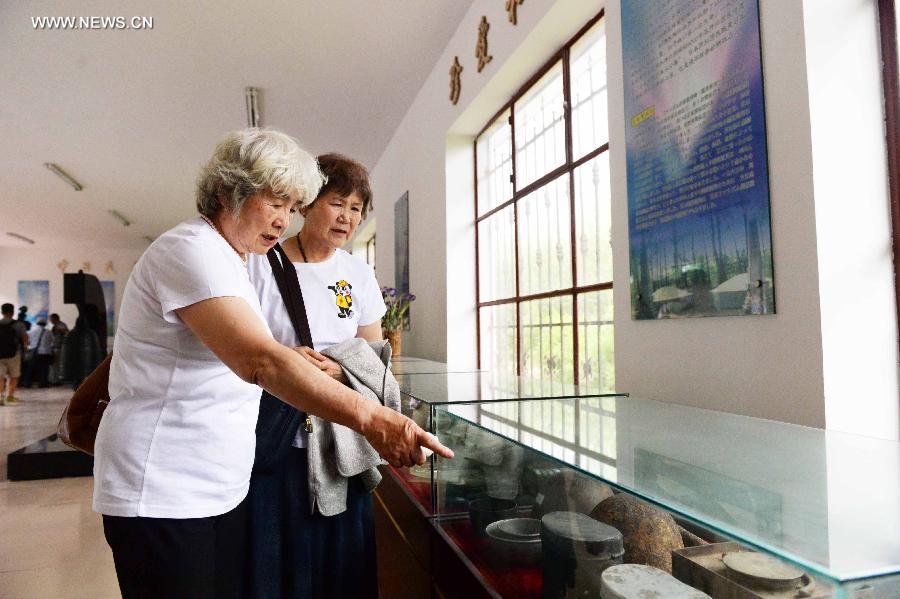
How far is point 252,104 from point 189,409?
5369mm

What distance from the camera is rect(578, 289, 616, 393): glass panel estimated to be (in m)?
2.88

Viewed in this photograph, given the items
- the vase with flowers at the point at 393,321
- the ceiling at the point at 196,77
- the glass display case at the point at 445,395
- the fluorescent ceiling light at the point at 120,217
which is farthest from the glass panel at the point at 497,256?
the fluorescent ceiling light at the point at 120,217

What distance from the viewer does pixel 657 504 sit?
0.78 m

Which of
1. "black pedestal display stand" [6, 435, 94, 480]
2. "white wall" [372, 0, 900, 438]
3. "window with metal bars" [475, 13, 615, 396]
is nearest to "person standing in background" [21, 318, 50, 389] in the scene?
"black pedestal display stand" [6, 435, 94, 480]

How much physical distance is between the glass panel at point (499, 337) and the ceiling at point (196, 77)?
7.16 ft

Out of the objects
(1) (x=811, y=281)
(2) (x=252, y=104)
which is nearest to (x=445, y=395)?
(1) (x=811, y=281)

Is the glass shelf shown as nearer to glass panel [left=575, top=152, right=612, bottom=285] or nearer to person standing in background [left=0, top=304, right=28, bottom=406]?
glass panel [left=575, top=152, right=612, bottom=285]

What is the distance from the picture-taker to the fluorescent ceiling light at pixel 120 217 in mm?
11195

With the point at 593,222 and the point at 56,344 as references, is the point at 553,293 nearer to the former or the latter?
the point at 593,222

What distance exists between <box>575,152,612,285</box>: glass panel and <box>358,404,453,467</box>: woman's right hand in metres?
2.00

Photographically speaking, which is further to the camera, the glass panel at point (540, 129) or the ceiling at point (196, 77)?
the ceiling at point (196, 77)

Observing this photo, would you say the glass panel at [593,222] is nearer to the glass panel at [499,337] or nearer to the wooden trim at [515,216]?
the wooden trim at [515,216]

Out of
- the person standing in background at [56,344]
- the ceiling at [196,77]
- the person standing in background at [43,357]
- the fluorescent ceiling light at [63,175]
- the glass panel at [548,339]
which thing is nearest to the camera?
the glass panel at [548,339]

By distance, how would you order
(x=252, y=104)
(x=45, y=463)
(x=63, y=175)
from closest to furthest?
(x=45, y=463)
(x=252, y=104)
(x=63, y=175)
